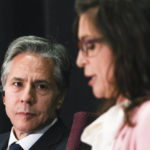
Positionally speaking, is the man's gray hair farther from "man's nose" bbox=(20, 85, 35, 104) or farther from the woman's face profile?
the woman's face profile

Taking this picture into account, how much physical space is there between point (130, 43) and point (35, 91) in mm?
887

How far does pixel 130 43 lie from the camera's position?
105 cm

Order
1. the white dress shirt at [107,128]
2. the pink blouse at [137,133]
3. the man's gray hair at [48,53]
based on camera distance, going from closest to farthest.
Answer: the pink blouse at [137,133]
the white dress shirt at [107,128]
the man's gray hair at [48,53]

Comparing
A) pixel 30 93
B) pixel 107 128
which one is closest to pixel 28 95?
pixel 30 93

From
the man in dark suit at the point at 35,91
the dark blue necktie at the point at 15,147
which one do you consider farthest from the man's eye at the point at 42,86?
the dark blue necktie at the point at 15,147

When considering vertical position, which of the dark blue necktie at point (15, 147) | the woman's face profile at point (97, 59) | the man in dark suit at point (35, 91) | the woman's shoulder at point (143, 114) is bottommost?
the dark blue necktie at point (15, 147)

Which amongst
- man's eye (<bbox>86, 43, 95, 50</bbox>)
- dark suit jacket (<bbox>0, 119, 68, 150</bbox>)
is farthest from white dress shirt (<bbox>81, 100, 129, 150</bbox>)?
dark suit jacket (<bbox>0, 119, 68, 150</bbox>)

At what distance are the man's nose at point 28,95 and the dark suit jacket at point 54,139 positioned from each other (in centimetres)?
16

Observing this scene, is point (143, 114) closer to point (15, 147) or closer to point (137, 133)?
point (137, 133)

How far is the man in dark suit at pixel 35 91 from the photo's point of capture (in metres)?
1.83

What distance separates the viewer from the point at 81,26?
1.15 metres

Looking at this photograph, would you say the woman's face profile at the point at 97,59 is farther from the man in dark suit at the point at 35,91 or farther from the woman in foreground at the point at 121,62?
the man in dark suit at the point at 35,91

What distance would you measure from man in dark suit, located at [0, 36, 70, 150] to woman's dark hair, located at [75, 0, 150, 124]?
81 centimetres

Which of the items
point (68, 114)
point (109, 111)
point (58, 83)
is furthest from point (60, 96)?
point (109, 111)
